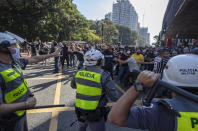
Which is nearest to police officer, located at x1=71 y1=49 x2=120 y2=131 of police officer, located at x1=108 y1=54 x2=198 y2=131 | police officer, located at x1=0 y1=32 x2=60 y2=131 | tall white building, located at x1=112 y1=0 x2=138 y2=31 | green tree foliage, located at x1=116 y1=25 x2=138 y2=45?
police officer, located at x1=0 y1=32 x2=60 y2=131

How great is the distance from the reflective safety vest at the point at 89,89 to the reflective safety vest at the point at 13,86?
0.79m

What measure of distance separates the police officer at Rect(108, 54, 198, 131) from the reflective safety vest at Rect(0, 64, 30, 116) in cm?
134

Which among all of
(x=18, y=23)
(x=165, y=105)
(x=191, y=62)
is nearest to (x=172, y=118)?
(x=165, y=105)

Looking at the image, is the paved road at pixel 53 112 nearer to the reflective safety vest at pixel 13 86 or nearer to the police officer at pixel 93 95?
the police officer at pixel 93 95

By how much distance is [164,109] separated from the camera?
3.42 feet

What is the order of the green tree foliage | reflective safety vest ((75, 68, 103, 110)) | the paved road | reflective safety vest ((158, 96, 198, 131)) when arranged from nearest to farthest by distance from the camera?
1. reflective safety vest ((158, 96, 198, 131))
2. reflective safety vest ((75, 68, 103, 110))
3. the paved road
4. the green tree foliage

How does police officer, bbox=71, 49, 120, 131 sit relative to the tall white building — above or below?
below

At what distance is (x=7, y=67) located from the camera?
1782 millimetres

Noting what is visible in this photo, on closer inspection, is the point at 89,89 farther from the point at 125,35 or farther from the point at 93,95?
the point at 125,35

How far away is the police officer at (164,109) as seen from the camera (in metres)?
0.96

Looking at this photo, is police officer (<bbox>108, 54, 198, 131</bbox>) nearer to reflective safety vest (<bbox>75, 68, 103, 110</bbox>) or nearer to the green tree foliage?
reflective safety vest (<bbox>75, 68, 103, 110</bbox>)

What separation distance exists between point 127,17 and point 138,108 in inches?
6945

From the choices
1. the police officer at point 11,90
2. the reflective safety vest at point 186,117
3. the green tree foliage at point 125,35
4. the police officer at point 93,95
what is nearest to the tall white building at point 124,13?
the green tree foliage at point 125,35

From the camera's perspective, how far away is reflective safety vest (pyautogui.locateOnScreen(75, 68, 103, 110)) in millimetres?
2125
